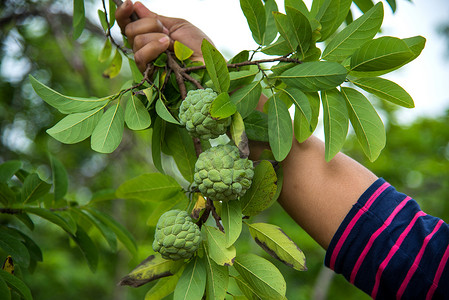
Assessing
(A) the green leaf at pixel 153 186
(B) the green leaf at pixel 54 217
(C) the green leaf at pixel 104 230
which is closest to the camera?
(A) the green leaf at pixel 153 186

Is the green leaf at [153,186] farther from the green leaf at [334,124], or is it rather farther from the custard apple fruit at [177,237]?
the green leaf at [334,124]

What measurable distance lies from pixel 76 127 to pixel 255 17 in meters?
0.49

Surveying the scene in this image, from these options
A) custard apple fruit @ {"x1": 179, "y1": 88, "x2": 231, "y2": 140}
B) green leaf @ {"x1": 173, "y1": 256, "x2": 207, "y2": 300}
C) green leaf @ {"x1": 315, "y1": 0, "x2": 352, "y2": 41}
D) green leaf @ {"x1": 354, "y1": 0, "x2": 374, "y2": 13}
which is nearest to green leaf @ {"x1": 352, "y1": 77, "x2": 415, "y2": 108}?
green leaf @ {"x1": 315, "y1": 0, "x2": 352, "y2": 41}

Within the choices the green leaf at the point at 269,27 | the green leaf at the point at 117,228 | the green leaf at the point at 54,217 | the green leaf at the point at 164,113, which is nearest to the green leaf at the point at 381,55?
the green leaf at the point at 269,27

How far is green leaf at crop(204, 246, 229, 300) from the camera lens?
Answer: 0.78 meters

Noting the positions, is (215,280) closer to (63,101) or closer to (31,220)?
(63,101)

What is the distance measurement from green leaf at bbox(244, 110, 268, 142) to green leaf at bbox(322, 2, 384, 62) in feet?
0.67

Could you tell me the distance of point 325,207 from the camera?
1021 mm

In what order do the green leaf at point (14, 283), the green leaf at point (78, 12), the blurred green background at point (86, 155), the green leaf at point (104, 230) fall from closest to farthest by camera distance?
the green leaf at point (14, 283) → the green leaf at point (78, 12) → the green leaf at point (104, 230) → the blurred green background at point (86, 155)

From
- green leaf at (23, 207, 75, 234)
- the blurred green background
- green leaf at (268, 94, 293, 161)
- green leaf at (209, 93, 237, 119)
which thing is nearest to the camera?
green leaf at (209, 93, 237, 119)

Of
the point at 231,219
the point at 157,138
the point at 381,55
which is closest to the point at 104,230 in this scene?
the point at 157,138

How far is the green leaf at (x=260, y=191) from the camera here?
83cm

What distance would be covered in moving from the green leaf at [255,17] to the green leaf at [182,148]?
0.30 m

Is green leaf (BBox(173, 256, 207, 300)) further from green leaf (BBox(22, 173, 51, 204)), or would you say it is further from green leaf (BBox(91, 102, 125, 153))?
green leaf (BBox(22, 173, 51, 204))
